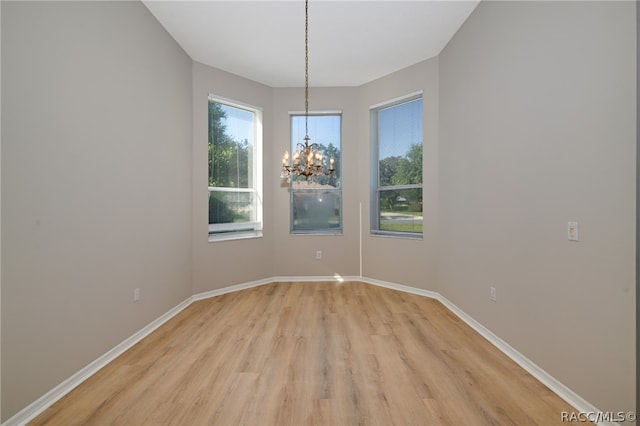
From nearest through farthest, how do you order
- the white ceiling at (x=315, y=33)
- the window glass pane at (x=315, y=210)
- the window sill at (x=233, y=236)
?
the white ceiling at (x=315, y=33)
the window sill at (x=233, y=236)
the window glass pane at (x=315, y=210)

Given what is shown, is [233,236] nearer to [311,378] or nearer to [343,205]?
[343,205]

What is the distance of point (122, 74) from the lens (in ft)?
8.36

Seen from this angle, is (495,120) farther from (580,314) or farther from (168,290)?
(168,290)

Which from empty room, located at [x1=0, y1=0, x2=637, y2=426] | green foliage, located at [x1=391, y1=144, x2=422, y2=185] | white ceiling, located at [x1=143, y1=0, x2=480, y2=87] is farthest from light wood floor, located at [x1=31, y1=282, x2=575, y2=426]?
white ceiling, located at [x1=143, y1=0, x2=480, y2=87]

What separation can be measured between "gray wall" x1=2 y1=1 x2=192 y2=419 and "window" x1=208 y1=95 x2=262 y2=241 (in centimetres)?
93

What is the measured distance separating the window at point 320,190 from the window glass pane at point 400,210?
0.71 meters

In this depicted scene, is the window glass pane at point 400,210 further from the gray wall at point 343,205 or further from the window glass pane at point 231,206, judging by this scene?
the window glass pane at point 231,206

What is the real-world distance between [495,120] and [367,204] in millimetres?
2290

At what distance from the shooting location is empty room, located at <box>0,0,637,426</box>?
1.67m

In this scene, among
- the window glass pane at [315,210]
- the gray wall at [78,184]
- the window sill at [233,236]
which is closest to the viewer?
the gray wall at [78,184]

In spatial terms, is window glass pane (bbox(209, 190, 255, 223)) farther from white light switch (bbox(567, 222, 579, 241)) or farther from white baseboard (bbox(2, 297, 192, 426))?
white light switch (bbox(567, 222, 579, 241))

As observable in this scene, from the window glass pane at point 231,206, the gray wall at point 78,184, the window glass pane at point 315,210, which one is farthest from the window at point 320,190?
the gray wall at point 78,184

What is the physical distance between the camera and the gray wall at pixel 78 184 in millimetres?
1662

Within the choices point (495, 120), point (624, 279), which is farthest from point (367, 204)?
point (624, 279)
